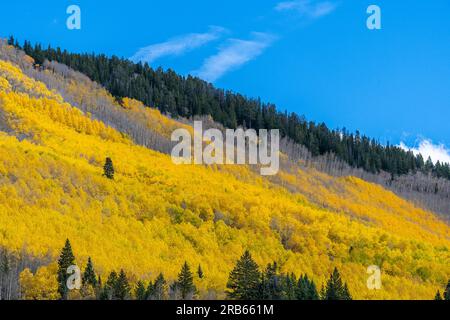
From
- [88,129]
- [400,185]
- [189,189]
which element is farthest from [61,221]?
[400,185]

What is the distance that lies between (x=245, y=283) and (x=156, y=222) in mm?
27415

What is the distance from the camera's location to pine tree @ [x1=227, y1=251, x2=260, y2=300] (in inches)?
1921

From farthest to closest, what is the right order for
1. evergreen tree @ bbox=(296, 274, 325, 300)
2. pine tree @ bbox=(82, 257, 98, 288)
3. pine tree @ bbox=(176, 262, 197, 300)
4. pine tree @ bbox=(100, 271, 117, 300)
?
1. pine tree @ bbox=(176, 262, 197, 300)
2. evergreen tree @ bbox=(296, 274, 325, 300)
3. pine tree @ bbox=(82, 257, 98, 288)
4. pine tree @ bbox=(100, 271, 117, 300)

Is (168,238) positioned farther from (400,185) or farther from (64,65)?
(400,185)

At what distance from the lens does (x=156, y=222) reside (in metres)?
75.6

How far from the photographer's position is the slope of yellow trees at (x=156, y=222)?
61312mm

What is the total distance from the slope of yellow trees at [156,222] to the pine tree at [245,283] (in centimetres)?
264

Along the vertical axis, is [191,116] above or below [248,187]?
above

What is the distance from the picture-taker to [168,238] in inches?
2827

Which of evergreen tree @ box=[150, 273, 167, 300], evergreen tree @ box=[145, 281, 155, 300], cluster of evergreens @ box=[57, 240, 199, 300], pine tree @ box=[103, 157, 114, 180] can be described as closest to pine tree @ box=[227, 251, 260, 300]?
cluster of evergreens @ box=[57, 240, 199, 300]

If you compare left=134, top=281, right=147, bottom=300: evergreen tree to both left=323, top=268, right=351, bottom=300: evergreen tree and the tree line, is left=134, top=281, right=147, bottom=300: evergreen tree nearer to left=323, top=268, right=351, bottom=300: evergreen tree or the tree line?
the tree line

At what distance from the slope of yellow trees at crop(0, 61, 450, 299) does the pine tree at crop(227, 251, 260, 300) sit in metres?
2.64
